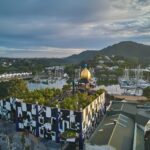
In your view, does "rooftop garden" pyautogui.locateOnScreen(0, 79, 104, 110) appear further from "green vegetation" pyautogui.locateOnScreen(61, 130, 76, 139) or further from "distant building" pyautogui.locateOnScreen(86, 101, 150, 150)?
"distant building" pyautogui.locateOnScreen(86, 101, 150, 150)

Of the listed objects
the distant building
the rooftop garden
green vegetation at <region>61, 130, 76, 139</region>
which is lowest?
green vegetation at <region>61, 130, 76, 139</region>

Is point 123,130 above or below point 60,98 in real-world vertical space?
below

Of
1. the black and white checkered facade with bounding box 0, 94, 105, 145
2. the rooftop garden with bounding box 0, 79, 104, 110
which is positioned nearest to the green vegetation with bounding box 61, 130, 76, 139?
the black and white checkered facade with bounding box 0, 94, 105, 145

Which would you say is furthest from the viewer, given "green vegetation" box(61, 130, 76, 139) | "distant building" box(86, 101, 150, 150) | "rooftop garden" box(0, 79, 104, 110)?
"rooftop garden" box(0, 79, 104, 110)

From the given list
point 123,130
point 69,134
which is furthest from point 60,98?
point 123,130

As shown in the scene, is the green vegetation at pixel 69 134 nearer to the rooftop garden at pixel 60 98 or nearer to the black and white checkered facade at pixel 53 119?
the black and white checkered facade at pixel 53 119

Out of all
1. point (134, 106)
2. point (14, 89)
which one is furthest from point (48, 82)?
point (134, 106)

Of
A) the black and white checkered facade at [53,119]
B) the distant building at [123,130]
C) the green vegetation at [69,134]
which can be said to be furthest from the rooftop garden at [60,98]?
the distant building at [123,130]

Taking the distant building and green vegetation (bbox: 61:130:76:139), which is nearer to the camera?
the distant building

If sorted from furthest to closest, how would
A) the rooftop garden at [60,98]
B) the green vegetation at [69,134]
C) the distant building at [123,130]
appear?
the rooftop garden at [60,98] < the green vegetation at [69,134] < the distant building at [123,130]

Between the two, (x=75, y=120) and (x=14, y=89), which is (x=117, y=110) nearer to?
(x=75, y=120)

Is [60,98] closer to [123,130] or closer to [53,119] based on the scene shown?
[53,119]

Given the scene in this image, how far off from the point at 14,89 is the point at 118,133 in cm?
3059

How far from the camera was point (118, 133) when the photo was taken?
24.6 metres
